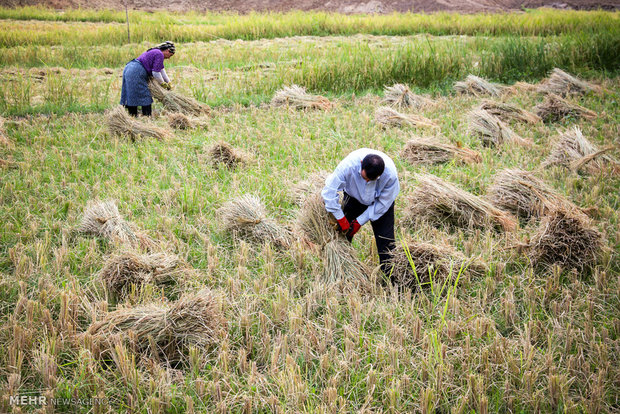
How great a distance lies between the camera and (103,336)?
2.45m

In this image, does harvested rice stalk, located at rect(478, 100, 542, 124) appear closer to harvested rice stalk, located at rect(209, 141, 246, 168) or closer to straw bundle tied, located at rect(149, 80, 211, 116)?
harvested rice stalk, located at rect(209, 141, 246, 168)

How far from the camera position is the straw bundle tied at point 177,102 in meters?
6.94

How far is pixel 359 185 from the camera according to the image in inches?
122

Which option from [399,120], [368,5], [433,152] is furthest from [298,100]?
[368,5]

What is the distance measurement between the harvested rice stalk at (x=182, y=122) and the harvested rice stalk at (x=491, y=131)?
12.7 feet

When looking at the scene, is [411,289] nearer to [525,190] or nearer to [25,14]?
[525,190]

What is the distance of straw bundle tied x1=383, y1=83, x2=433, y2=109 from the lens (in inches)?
300


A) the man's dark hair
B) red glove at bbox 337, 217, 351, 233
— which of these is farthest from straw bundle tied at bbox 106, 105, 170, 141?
the man's dark hair

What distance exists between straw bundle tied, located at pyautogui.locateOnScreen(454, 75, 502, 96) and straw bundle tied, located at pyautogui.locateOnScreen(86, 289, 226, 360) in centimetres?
744

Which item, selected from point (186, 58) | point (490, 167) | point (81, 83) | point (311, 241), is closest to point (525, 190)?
point (490, 167)

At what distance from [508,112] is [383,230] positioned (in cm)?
476

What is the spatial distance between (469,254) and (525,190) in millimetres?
1123

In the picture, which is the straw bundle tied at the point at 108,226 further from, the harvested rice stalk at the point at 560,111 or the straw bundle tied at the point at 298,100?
the harvested rice stalk at the point at 560,111

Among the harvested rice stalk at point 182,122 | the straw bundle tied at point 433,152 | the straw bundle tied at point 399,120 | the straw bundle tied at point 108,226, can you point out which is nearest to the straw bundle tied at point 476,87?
the straw bundle tied at point 399,120
